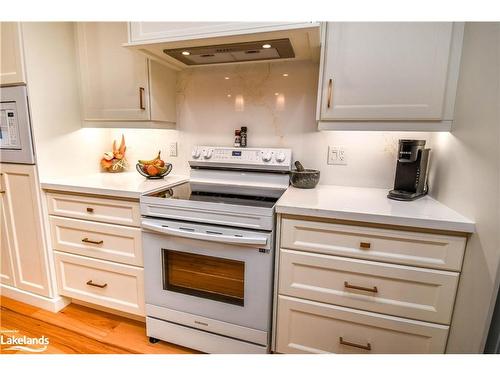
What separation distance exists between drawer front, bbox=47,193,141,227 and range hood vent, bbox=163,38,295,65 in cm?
89

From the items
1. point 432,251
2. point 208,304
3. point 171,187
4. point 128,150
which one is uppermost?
point 128,150

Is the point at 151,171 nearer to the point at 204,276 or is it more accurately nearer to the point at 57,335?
the point at 204,276

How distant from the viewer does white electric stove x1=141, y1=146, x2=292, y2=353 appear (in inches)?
48.5

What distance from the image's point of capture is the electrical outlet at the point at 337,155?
5.45 ft

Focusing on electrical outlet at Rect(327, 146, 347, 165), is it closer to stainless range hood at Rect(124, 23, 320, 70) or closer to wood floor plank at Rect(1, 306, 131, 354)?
stainless range hood at Rect(124, 23, 320, 70)

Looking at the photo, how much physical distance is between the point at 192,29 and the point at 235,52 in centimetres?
27

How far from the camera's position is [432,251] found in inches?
41.8

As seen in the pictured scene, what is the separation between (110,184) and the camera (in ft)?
5.21

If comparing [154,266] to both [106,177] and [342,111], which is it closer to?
[106,177]

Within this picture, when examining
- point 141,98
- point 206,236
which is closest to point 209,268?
point 206,236
